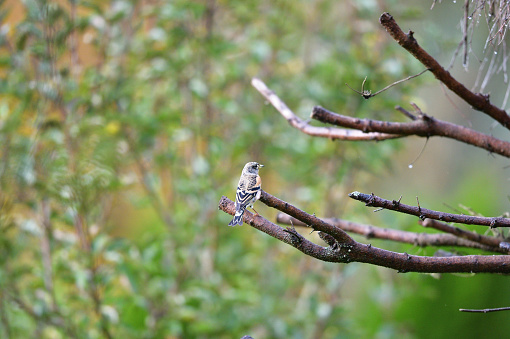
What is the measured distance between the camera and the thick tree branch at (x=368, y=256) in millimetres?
799

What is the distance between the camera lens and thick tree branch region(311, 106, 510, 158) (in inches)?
42.8

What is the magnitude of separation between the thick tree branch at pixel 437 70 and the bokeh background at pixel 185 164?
693mm

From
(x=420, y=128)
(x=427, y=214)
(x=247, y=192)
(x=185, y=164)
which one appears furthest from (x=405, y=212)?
(x=185, y=164)

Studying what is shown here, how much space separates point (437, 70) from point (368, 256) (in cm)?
37

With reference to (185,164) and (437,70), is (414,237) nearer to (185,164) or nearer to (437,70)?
(437,70)

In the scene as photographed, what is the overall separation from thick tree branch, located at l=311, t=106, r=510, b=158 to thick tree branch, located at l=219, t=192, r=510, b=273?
0.31 metres

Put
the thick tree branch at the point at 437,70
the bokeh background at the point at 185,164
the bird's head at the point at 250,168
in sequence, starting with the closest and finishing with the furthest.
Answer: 1. the thick tree branch at the point at 437,70
2. the bird's head at the point at 250,168
3. the bokeh background at the point at 185,164

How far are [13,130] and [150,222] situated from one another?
5.62 feet

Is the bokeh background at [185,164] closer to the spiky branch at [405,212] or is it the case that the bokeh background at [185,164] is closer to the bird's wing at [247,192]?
the spiky branch at [405,212]

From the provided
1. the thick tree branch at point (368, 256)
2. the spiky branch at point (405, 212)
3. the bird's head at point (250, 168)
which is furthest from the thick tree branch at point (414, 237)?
the thick tree branch at point (368, 256)

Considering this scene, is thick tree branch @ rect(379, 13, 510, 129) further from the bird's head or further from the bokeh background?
the bokeh background

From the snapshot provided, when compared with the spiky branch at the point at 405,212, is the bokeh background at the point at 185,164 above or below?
above

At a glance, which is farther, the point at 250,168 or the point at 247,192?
the point at 250,168

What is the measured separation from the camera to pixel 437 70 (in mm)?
980
